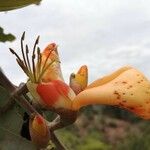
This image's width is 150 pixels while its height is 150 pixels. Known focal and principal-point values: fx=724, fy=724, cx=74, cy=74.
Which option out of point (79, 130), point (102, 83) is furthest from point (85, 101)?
point (79, 130)

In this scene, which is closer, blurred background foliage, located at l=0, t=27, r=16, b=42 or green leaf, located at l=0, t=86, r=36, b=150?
green leaf, located at l=0, t=86, r=36, b=150

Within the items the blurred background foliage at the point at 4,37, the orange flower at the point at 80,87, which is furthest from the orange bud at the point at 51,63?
the blurred background foliage at the point at 4,37

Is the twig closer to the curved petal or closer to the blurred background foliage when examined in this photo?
the curved petal

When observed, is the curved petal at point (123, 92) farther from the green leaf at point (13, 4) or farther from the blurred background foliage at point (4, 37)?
the blurred background foliage at point (4, 37)

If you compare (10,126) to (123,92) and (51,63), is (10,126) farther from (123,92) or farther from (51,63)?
(123,92)

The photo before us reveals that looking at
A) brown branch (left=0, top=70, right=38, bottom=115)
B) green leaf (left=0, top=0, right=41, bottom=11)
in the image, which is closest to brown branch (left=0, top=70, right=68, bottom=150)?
brown branch (left=0, top=70, right=38, bottom=115)

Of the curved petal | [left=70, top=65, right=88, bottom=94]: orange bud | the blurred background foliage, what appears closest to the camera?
the curved petal

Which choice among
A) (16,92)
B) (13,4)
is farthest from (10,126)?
(13,4)
